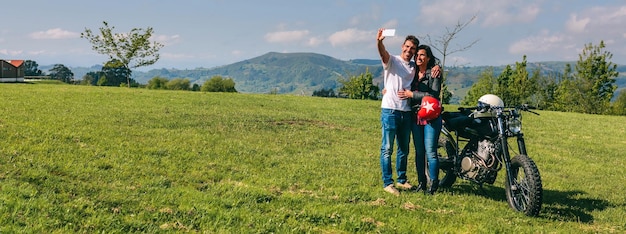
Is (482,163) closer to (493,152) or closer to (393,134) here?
(493,152)

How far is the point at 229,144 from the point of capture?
1085 centimetres

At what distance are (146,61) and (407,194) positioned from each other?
56.3 meters

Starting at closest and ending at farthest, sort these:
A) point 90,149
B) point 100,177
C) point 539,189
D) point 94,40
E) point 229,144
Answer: point 539,189 → point 100,177 → point 90,149 → point 229,144 → point 94,40

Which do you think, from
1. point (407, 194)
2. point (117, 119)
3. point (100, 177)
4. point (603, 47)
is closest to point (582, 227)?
point (407, 194)

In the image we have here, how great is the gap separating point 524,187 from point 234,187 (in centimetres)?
445

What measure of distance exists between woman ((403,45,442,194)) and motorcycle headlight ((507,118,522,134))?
1.05 metres

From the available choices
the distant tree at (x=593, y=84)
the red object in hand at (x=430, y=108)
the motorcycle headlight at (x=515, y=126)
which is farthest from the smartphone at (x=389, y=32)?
the distant tree at (x=593, y=84)

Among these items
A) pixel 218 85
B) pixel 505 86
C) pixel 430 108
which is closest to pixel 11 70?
pixel 218 85

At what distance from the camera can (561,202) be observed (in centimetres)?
750

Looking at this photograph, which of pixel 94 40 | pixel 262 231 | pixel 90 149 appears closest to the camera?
pixel 262 231

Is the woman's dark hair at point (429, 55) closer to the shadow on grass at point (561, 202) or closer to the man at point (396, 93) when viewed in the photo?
the man at point (396, 93)

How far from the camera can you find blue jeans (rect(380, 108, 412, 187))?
22.5 feet

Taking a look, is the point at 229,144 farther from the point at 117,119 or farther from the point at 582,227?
the point at 582,227

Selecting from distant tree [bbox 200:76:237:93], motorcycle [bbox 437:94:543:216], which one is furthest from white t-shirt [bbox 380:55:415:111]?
distant tree [bbox 200:76:237:93]
